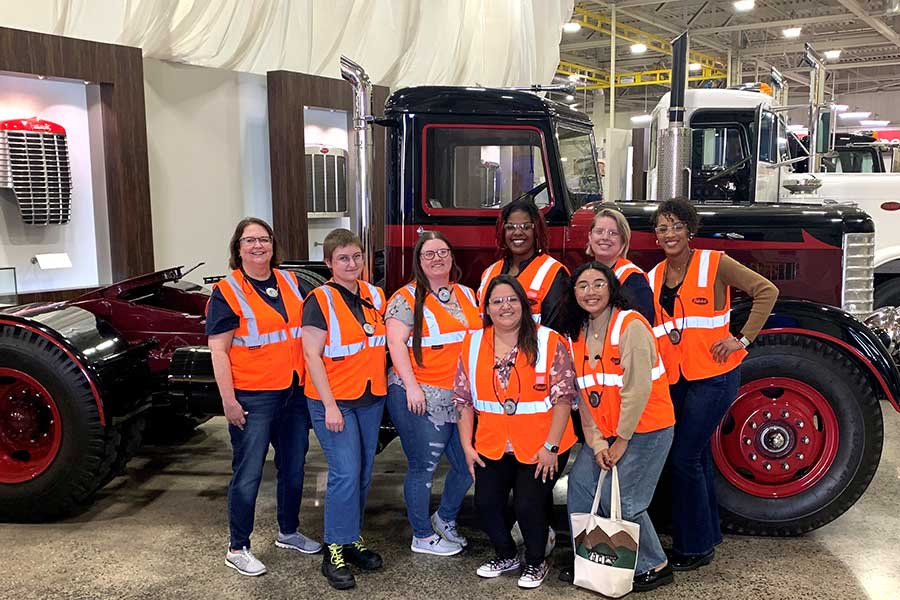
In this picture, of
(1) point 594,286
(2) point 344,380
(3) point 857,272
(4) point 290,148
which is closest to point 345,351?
(2) point 344,380

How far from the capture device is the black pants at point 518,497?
9.35 ft

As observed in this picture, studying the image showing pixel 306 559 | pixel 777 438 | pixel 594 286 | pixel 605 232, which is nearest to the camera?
pixel 594 286

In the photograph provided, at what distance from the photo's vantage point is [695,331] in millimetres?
2936

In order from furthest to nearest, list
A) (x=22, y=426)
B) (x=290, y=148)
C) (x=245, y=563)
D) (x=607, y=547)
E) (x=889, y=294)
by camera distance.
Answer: (x=290, y=148)
(x=889, y=294)
(x=22, y=426)
(x=245, y=563)
(x=607, y=547)

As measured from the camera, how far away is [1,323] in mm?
3709

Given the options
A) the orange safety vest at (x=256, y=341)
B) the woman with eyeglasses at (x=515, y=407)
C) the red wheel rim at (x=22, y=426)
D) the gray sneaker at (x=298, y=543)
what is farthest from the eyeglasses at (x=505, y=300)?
the red wheel rim at (x=22, y=426)

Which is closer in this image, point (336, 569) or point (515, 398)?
point (515, 398)

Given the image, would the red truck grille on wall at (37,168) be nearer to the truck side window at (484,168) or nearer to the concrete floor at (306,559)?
the concrete floor at (306,559)

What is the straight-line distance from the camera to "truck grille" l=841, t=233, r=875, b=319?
3666 mm

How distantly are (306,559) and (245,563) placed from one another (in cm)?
26

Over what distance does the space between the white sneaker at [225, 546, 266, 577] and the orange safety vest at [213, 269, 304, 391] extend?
0.72 meters

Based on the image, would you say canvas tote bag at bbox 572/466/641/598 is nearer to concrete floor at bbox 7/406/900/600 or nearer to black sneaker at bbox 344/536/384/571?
concrete floor at bbox 7/406/900/600

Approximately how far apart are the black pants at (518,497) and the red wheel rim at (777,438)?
0.97 meters

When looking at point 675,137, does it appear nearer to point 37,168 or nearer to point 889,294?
point 889,294
